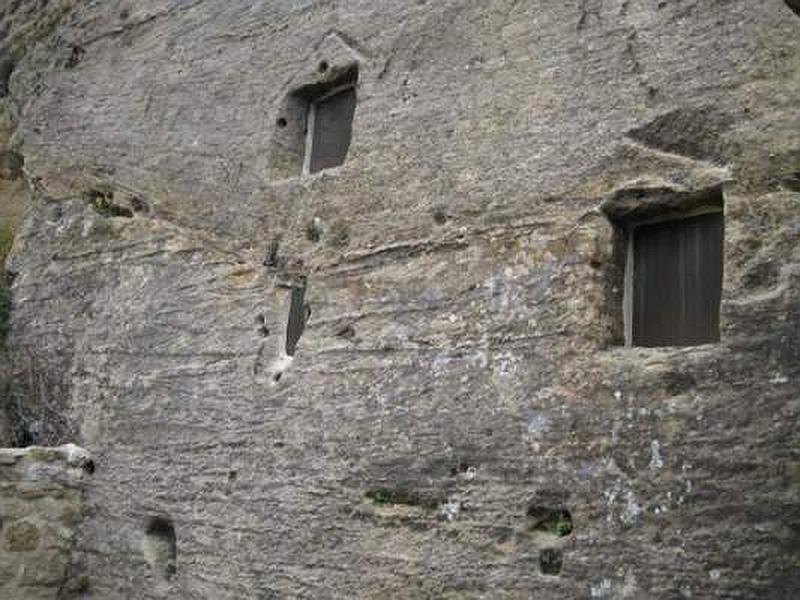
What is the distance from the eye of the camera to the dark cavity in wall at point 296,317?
6.84 m

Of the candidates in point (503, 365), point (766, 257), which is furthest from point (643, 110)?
point (503, 365)

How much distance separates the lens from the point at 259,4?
8.22 metres

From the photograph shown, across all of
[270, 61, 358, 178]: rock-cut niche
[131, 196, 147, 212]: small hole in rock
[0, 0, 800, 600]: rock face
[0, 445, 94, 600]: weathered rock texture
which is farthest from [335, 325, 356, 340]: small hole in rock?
[131, 196, 147, 212]: small hole in rock

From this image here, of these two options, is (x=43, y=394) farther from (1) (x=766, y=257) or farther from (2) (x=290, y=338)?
(1) (x=766, y=257)

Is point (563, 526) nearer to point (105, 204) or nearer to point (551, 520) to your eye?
point (551, 520)

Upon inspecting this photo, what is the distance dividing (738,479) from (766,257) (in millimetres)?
985

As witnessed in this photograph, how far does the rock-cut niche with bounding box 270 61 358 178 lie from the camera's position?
7414mm

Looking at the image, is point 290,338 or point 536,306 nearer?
point 536,306

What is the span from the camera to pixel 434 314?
20.1 feet

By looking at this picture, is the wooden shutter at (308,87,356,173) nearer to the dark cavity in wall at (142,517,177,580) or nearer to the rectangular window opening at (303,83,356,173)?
the rectangular window opening at (303,83,356,173)

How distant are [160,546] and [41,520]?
89cm

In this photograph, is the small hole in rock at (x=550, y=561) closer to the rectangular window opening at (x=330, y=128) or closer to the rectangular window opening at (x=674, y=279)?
the rectangular window opening at (x=674, y=279)

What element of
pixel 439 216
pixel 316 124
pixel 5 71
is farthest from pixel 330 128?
pixel 5 71

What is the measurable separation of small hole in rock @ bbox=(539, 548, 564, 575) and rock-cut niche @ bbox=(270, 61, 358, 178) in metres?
3.08
